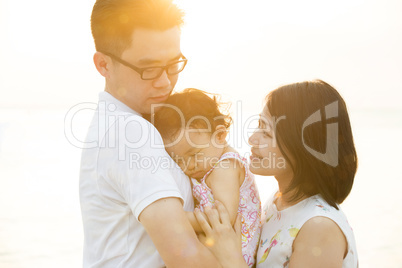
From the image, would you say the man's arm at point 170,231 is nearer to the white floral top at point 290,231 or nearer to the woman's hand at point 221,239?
the woman's hand at point 221,239

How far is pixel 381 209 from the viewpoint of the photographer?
10820mm

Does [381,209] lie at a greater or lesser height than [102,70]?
lesser

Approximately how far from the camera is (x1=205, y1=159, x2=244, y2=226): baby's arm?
2727 millimetres

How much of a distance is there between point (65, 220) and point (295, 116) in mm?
8929

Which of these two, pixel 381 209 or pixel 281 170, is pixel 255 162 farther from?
pixel 381 209

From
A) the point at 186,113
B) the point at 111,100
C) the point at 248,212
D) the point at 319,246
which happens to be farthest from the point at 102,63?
the point at 319,246

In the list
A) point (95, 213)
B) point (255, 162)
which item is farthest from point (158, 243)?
point (255, 162)

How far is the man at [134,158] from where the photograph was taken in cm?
200

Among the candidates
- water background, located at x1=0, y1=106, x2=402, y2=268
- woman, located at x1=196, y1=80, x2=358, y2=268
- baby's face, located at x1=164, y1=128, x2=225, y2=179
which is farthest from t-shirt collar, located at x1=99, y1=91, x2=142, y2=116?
water background, located at x1=0, y1=106, x2=402, y2=268

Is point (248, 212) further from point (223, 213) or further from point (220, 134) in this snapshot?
point (220, 134)

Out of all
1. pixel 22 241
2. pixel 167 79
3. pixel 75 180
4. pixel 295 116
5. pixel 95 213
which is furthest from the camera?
pixel 75 180

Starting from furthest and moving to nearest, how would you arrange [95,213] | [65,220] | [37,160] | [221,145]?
[37,160] < [65,220] < [221,145] < [95,213]

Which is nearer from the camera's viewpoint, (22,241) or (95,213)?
(95,213)

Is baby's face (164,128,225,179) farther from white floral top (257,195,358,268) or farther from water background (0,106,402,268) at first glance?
water background (0,106,402,268)
